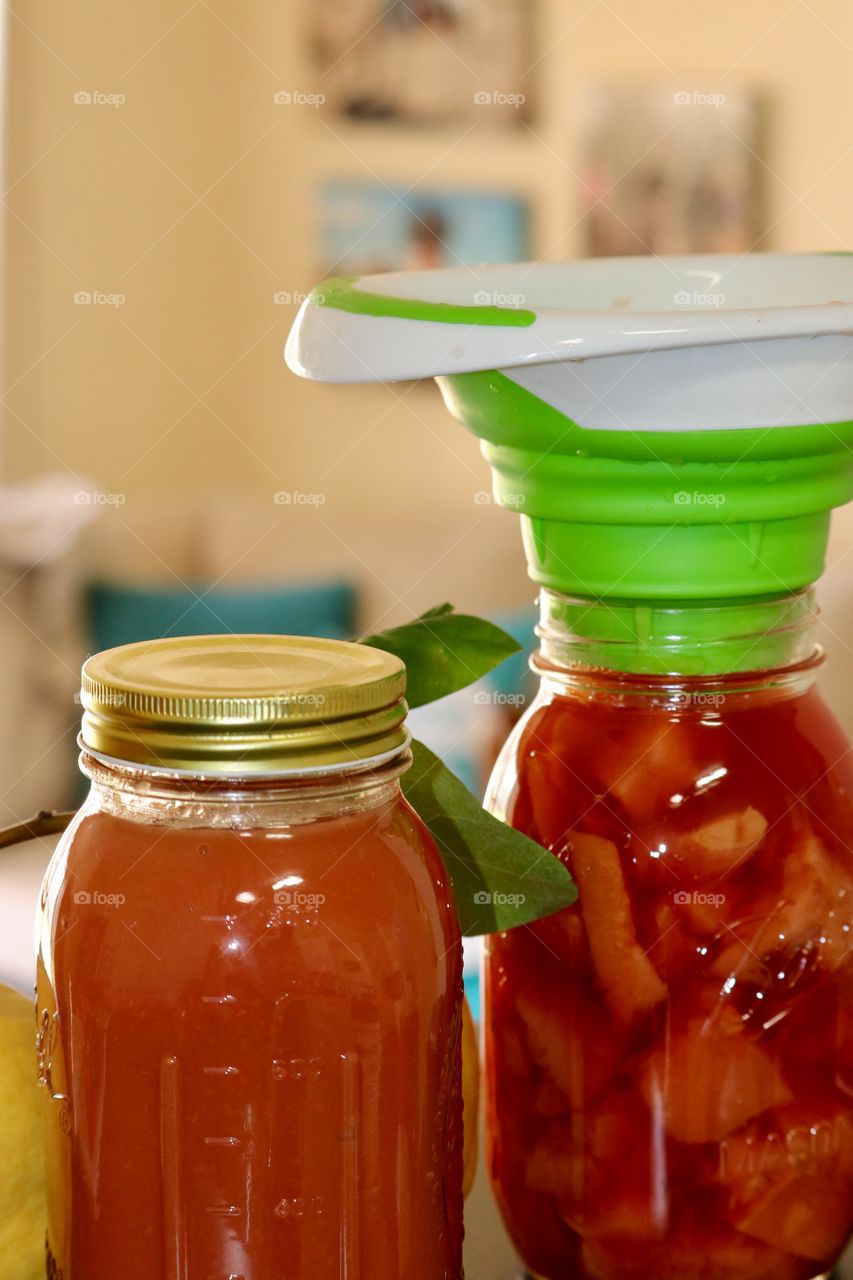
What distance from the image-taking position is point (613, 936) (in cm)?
48

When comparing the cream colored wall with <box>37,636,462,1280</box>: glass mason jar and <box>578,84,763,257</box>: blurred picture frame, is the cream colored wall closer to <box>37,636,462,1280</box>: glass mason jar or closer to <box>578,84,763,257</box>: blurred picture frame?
<box>578,84,763,257</box>: blurred picture frame

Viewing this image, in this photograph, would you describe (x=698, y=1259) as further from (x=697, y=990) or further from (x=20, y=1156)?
(x=20, y=1156)

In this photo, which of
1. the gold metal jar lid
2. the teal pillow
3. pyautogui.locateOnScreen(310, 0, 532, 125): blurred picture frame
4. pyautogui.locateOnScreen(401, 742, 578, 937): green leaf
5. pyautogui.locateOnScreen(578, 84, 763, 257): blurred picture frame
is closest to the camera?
the gold metal jar lid

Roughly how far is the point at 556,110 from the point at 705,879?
Result: 265 centimetres

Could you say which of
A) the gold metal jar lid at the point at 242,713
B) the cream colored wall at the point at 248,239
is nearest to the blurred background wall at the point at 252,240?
the cream colored wall at the point at 248,239

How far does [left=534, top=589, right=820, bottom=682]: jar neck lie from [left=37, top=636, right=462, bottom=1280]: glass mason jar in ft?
0.35

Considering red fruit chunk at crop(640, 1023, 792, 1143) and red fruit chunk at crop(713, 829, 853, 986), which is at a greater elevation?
red fruit chunk at crop(713, 829, 853, 986)

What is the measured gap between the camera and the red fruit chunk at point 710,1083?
476mm

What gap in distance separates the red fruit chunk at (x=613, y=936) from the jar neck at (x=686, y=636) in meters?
0.06

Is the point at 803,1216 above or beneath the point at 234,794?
beneath

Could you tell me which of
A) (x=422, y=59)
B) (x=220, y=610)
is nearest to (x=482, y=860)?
(x=220, y=610)

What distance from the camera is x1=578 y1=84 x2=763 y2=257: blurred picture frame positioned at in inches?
110

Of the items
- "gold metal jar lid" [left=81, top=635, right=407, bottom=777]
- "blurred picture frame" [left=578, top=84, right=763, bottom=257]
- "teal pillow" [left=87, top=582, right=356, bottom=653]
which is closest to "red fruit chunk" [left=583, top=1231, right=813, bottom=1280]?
"gold metal jar lid" [left=81, top=635, right=407, bottom=777]

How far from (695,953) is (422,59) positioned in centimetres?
279
